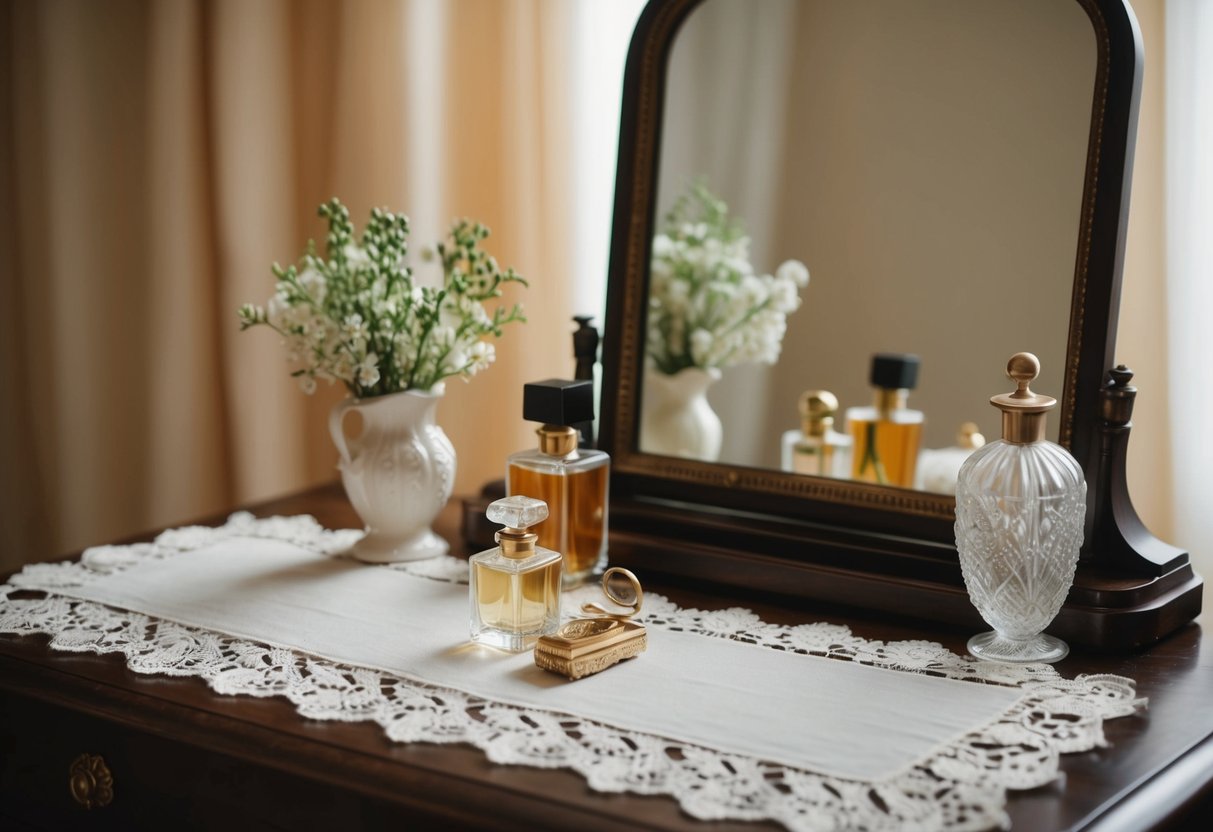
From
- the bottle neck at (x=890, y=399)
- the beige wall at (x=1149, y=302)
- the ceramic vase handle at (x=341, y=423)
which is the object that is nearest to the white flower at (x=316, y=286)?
the ceramic vase handle at (x=341, y=423)

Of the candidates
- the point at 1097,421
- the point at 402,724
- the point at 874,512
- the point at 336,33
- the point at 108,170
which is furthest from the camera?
the point at 108,170

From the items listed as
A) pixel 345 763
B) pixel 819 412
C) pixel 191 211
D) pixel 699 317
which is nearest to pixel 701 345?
pixel 699 317

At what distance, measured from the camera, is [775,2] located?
4.04 ft

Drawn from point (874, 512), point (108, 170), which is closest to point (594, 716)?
point (874, 512)

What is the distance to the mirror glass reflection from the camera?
1.10 metres

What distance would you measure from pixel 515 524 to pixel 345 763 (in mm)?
256

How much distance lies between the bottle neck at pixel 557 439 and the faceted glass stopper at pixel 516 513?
0.44 ft

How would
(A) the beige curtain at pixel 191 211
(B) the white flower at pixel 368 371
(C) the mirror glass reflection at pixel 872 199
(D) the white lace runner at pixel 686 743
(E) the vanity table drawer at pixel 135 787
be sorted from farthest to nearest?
(A) the beige curtain at pixel 191 211 < (B) the white flower at pixel 368 371 < (C) the mirror glass reflection at pixel 872 199 < (E) the vanity table drawer at pixel 135 787 < (D) the white lace runner at pixel 686 743

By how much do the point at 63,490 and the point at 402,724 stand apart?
1.39 m

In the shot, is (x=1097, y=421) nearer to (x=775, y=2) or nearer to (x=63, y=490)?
(x=775, y=2)

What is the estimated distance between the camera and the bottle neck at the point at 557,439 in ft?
3.81

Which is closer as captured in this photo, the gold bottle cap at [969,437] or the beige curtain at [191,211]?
the gold bottle cap at [969,437]

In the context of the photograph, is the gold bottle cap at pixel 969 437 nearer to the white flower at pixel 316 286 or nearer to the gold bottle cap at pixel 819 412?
the gold bottle cap at pixel 819 412

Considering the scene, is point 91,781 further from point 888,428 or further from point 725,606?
point 888,428
